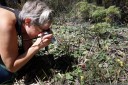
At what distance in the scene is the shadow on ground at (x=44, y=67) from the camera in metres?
3.83

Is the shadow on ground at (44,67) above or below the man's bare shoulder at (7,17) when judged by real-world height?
below

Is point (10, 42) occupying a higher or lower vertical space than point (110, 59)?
higher

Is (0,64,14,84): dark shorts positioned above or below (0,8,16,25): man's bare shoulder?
below

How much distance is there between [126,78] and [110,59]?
0.34 m

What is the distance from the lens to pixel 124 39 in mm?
4613

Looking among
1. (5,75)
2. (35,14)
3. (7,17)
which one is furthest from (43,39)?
(5,75)

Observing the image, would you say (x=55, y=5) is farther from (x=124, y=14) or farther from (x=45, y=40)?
(x=45, y=40)

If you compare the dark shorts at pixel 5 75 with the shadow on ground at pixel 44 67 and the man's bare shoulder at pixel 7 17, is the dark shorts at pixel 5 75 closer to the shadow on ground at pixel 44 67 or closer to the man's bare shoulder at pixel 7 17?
the shadow on ground at pixel 44 67

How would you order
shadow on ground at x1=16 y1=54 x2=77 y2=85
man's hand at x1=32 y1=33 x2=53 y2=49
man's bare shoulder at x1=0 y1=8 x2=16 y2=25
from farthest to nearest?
shadow on ground at x1=16 y1=54 x2=77 y2=85
man's hand at x1=32 y1=33 x2=53 y2=49
man's bare shoulder at x1=0 y1=8 x2=16 y2=25

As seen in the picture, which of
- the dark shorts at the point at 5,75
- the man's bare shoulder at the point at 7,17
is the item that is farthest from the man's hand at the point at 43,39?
the dark shorts at the point at 5,75

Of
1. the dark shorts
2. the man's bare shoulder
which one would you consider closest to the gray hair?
the man's bare shoulder

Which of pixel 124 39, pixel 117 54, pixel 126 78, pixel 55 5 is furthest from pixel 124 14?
pixel 126 78

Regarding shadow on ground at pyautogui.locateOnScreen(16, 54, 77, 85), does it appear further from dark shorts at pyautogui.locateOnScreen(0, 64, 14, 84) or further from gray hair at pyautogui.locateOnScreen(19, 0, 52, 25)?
gray hair at pyautogui.locateOnScreen(19, 0, 52, 25)

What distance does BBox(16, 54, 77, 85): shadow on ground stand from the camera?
12.6 ft
